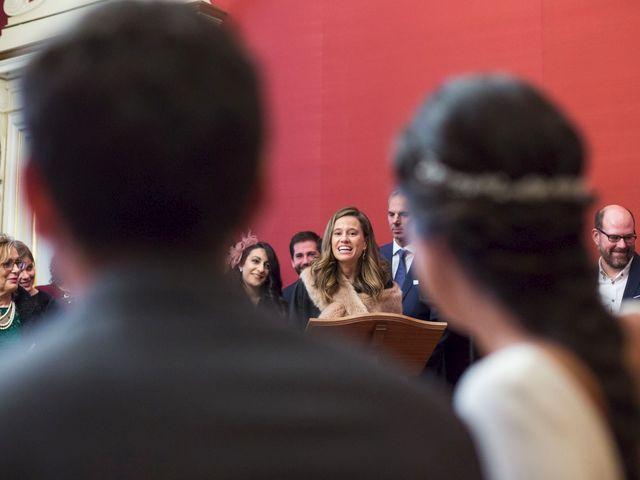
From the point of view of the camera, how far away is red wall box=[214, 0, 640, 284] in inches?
225

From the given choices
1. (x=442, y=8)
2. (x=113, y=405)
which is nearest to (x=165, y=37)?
(x=113, y=405)

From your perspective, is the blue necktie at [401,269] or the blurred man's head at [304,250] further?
the blurred man's head at [304,250]

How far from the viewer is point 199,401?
637mm

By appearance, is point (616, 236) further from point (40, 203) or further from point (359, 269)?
point (40, 203)

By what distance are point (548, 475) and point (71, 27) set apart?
58 cm

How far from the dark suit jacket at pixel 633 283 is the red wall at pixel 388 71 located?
61cm

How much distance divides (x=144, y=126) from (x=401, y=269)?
455 centimetres

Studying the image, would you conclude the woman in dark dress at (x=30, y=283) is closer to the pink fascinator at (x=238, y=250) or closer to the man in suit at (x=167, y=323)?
the pink fascinator at (x=238, y=250)

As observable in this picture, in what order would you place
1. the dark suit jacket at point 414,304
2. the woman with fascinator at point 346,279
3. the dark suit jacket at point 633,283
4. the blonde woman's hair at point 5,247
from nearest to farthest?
the woman with fascinator at point 346,279 < the dark suit jacket at point 414,304 < the dark suit jacket at point 633,283 < the blonde woman's hair at point 5,247

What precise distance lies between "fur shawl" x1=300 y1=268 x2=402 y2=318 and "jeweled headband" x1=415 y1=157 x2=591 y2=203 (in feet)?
11.5

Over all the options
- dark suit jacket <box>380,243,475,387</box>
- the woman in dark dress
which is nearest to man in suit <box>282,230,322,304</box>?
dark suit jacket <box>380,243,475,387</box>

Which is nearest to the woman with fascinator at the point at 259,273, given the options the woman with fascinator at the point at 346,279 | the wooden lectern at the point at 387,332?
the woman with fascinator at the point at 346,279

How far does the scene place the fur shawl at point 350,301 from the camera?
4.62 m

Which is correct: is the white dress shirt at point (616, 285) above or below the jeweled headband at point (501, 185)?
below
